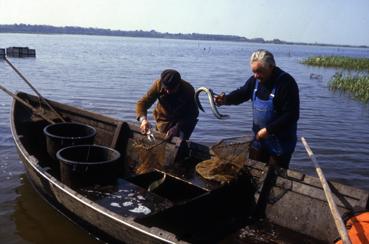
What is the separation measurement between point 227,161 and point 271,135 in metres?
0.93

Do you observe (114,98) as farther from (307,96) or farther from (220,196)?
(220,196)

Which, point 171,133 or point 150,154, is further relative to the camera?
point 150,154

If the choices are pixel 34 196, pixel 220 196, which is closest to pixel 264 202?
pixel 220 196

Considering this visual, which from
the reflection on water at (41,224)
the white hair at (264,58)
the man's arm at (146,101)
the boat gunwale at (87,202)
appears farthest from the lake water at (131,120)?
the white hair at (264,58)

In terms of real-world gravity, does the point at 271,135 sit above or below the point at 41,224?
above

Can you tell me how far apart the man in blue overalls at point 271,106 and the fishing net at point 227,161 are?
211mm

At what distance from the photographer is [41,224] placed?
6.50m

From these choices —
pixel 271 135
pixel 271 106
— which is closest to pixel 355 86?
pixel 271 135

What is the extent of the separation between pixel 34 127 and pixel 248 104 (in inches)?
446

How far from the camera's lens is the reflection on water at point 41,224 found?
607 centimetres

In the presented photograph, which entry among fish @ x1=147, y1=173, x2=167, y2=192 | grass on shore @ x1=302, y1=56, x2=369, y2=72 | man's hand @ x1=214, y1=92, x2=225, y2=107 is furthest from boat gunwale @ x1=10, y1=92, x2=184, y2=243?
grass on shore @ x1=302, y1=56, x2=369, y2=72

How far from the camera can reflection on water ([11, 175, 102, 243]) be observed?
239 inches

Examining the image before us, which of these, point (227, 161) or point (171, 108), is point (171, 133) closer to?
point (171, 108)

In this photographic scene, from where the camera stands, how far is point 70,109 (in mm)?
9055
